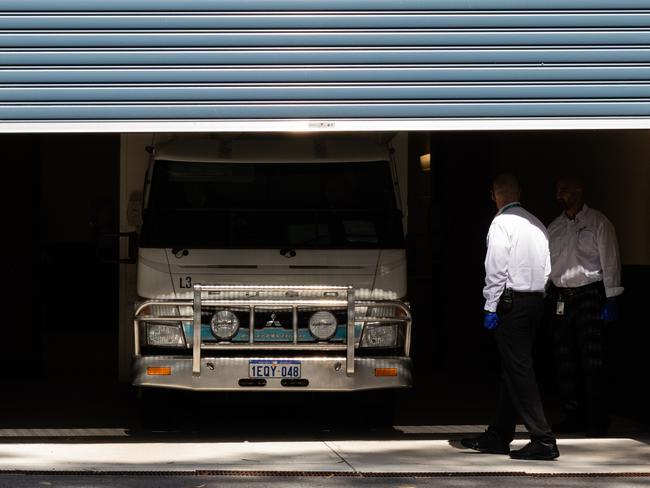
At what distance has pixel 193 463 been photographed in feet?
31.9

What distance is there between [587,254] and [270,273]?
2.66 m

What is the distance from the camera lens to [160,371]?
34.7 feet

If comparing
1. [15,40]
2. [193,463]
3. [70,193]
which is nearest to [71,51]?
[15,40]

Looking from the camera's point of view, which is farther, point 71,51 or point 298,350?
point 298,350

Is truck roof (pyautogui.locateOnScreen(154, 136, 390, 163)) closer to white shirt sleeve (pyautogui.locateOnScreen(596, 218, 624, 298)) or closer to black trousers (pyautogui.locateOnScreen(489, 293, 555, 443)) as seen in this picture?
white shirt sleeve (pyautogui.locateOnScreen(596, 218, 624, 298))

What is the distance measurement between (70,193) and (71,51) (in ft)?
43.1

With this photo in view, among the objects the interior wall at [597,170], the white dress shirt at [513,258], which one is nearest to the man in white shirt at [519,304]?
the white dress shirt at [513,258]

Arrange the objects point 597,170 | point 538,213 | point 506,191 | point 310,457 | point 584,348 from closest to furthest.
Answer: point 310,457 → point 506,191 → point 584,348 → point 597,170 → point 538,213

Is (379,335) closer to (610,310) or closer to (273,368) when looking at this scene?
(273,368)

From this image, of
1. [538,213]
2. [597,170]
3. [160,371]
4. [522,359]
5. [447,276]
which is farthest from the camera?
[447,276]

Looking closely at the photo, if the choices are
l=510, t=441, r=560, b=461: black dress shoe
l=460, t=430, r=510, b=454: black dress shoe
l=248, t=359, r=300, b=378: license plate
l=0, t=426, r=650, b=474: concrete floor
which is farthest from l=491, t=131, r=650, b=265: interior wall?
l=248, t=359, r=300, b=378: license plate

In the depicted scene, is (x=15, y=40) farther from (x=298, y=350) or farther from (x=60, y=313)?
(x=60, y=313)

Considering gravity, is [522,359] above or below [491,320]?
below

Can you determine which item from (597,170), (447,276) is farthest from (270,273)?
(447,276)
